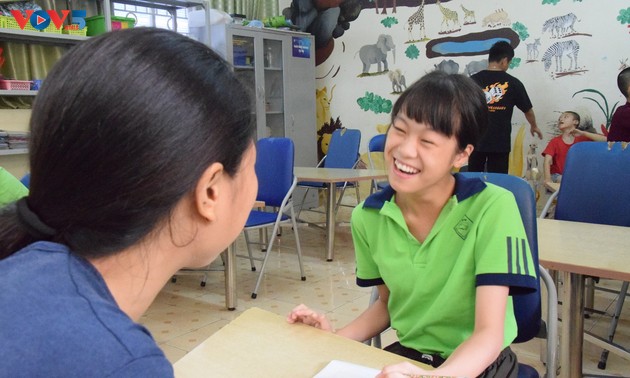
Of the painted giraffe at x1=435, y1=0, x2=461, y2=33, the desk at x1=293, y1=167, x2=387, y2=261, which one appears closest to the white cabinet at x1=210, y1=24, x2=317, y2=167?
the painted giraffe at x1=435, y1=0, x2=461, y2=33

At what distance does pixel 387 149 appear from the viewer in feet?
4.17

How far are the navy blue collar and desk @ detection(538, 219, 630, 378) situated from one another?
461mm

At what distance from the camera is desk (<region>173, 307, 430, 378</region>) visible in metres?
0.92

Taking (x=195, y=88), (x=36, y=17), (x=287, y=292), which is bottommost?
(x=287, y=292)

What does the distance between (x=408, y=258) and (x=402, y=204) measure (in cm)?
14

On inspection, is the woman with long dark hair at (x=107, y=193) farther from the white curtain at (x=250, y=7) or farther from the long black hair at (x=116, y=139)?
the white curtain at (x=250, y=7)

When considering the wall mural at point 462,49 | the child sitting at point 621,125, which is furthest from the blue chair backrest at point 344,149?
the child sitting at point 621,125

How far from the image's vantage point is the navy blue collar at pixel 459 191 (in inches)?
47.0

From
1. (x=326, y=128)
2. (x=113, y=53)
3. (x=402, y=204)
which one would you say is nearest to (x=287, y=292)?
(x=402, y=204)

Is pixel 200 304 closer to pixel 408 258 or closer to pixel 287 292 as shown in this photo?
pixel 287 292

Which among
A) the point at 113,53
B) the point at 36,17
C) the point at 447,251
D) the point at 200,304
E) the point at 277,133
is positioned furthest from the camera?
the point at 277,133

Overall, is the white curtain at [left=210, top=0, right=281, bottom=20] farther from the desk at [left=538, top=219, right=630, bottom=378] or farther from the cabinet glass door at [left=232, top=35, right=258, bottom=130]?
the desk at [left=538, top=219, right=630, bottom=378]

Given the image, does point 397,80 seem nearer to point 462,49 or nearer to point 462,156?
point 462,49

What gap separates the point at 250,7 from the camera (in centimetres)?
635
